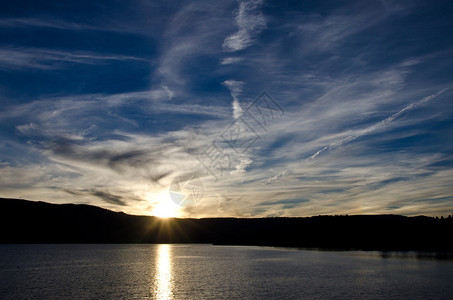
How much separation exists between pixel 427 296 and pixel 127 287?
58.2m

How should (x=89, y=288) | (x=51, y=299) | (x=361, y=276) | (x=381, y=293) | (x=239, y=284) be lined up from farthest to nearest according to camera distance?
(x=361, y=276), (x=239, y=284), (x=89, y=288), (x=381, y=293), (x=51, y=299)

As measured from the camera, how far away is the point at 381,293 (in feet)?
198

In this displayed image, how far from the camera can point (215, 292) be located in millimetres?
63938

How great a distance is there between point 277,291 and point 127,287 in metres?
32.2

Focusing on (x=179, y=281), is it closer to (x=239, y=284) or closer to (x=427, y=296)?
(x=239, y=284)

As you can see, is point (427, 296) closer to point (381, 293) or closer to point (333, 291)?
point (381, 293)

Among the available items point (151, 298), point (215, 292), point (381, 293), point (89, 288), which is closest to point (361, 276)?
point (381, 293)

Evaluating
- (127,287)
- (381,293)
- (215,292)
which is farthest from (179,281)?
(381,293)

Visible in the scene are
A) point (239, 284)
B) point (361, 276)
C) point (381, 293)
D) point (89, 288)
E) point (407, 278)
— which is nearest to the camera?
point (381, 293)

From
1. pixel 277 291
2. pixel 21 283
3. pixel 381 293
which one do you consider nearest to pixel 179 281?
pixel 277 291

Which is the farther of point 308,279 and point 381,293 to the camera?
point 308,279

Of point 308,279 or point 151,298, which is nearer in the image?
point 151,298

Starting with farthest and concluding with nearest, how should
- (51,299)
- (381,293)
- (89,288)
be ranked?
(89,288) < (381,293) < (51,299)

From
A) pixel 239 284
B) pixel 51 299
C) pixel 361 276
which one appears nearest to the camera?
pixel 51 299
